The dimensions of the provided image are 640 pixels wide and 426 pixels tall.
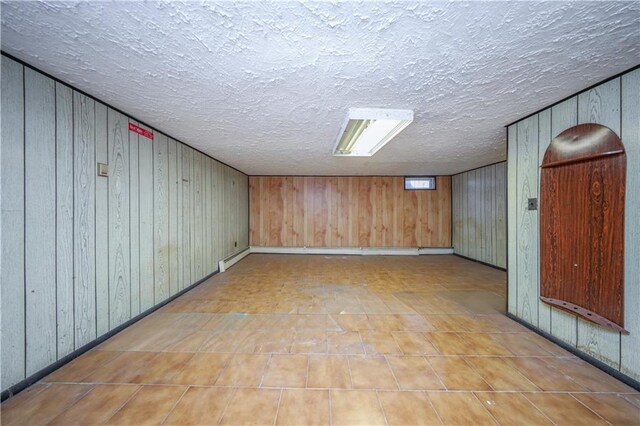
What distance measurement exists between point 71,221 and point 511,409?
333 cm

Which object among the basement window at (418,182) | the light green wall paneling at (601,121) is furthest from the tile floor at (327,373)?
the basement window at (418,182)

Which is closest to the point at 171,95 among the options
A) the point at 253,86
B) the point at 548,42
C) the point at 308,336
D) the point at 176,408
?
the point at 253,86

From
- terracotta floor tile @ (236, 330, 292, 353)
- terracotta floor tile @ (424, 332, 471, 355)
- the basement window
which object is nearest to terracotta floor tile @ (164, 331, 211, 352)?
terracotta floor tile @ (236, 330, 292, 353)

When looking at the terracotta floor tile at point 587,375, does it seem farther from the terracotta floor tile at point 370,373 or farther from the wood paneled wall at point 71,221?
the wood paneled wall at point 71,221

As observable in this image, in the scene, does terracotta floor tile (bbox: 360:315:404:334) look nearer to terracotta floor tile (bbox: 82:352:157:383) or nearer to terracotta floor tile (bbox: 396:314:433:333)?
terracotta floor tile (bbox: 396:314:433:333)

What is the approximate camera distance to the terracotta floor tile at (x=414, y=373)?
1544mm

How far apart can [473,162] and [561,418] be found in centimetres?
439

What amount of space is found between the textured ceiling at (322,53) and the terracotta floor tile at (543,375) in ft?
7.05

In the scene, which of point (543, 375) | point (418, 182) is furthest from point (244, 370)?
point (418, 182)

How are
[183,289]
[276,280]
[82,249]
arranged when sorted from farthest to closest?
1. [276,280]
2. [183,289]
3. [82,249]

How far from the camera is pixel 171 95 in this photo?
186cm

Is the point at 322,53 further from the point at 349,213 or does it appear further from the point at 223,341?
the point at 349,213

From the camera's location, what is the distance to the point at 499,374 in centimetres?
166

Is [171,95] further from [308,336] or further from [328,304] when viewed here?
[328,304]
